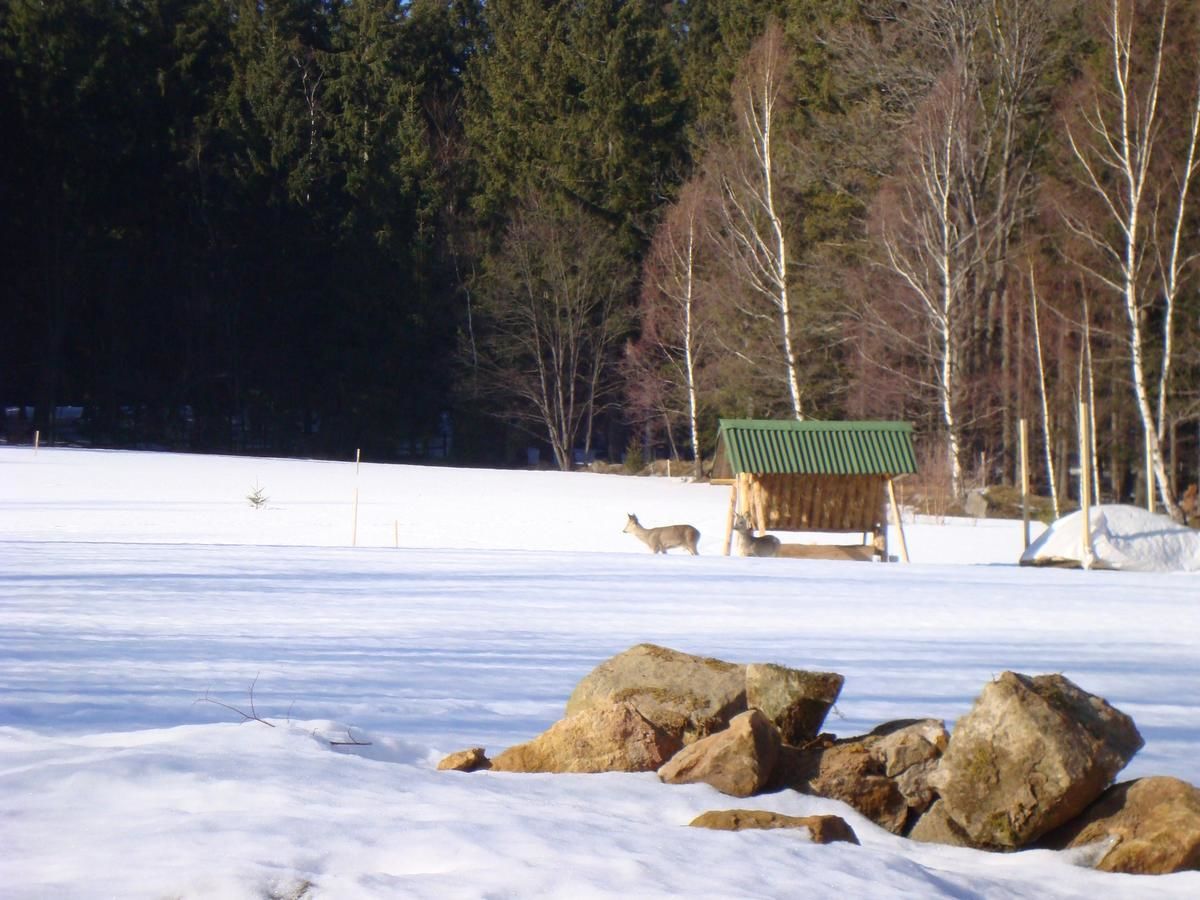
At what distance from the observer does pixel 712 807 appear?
18.3 ft

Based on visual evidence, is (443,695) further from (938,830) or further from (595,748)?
(938,830)

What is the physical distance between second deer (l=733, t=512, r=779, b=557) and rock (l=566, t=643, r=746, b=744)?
12347mm

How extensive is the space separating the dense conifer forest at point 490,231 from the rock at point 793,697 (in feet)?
91.2

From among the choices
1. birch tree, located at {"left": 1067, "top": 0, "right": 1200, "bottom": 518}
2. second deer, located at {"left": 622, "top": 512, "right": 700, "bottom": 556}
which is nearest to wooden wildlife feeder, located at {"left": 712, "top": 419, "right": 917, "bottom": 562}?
second deer, located at {"left": 622, "top": 512, "right": 700, "bottom": 556}

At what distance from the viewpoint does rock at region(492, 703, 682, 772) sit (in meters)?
6.10

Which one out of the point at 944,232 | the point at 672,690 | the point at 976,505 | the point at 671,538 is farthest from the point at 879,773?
the point at 944,232

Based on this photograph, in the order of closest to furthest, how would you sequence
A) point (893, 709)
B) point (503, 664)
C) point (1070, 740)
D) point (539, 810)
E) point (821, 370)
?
point (539, 810), point (1070, 740), point (893, 709), point (503, 664), point (821, 370)

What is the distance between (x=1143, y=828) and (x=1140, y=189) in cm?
2468

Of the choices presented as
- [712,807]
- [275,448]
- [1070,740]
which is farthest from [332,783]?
[275,448]

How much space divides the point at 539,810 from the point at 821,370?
106ft

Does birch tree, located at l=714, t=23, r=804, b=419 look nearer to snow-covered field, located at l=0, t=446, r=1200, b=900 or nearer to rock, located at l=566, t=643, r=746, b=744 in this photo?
snow-covered field, located at l=0, t=446, r=1200, b=900

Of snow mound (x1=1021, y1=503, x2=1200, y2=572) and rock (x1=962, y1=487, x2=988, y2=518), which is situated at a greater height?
rock (x1=962, y1=487, x2=988, y2=518)

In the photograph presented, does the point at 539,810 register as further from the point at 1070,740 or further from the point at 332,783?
the point at 1070,740

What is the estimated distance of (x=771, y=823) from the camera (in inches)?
202
